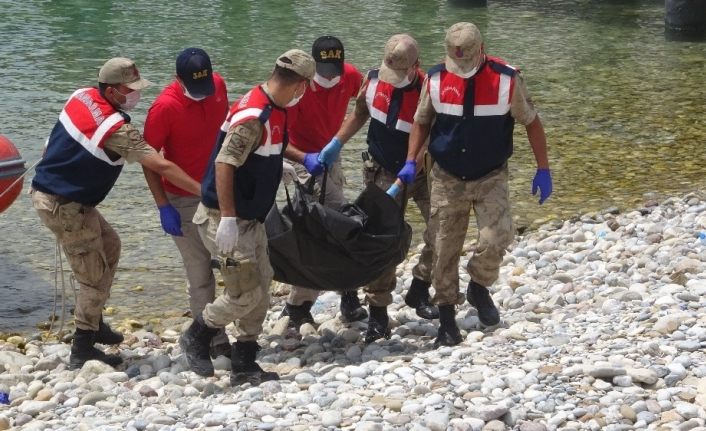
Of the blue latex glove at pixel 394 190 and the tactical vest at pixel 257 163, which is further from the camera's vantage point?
the blue latex glove at pixel 394 190

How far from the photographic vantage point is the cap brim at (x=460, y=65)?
22.1 ft

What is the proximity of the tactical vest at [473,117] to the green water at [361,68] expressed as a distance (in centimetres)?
304

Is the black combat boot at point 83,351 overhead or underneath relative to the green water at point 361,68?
overhead

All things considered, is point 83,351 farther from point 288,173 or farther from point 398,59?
point 398,59

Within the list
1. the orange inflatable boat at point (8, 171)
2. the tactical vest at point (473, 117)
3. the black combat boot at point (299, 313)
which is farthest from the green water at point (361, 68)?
the tactical vest at point (473, 117)

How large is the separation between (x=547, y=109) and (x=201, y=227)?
997 centimetres

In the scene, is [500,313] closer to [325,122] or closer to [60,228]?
[325,122]

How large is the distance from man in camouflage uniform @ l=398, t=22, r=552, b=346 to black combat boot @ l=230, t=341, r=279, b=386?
3.73 feet

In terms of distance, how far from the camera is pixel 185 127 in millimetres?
6801

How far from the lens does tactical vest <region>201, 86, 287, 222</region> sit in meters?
6.09

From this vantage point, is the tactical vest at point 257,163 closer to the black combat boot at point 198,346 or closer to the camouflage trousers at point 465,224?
the black combat boot at point 198,346

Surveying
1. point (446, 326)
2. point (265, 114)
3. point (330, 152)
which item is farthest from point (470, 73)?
point (446, 326)

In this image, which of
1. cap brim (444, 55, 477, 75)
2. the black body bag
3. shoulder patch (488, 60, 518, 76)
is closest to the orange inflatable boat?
the black body bag

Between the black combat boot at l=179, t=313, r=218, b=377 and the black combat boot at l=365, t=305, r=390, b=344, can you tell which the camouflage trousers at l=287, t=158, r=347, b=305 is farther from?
the black combat boot at l=179, t=313, r=218, b=377
